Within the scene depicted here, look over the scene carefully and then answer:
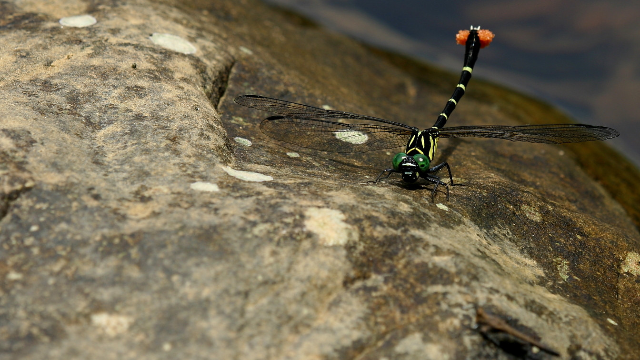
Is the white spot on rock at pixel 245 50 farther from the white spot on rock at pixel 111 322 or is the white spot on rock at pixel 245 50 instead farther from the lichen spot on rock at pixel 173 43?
the white spot on rock at pixel 111 322

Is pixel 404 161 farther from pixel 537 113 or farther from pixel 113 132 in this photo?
pixel 537 113

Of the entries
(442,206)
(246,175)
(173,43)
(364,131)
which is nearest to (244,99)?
(173,43)

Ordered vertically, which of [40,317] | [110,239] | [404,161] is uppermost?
[404,161]

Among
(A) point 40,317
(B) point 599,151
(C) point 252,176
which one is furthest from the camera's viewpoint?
(B) point 599,151

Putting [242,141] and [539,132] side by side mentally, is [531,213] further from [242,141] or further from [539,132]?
[242,141]

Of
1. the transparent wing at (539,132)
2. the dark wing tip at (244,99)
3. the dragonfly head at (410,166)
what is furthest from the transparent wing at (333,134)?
the dragonfly head at (410,166)

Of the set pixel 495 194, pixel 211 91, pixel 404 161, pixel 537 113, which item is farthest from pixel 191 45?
pixel 537 113
